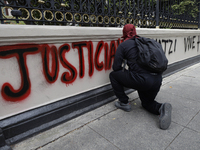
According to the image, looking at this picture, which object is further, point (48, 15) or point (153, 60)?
point (48, 15)

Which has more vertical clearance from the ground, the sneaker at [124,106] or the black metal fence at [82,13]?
the black metal fence at [82,13]

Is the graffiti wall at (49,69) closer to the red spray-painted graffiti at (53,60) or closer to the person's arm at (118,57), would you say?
the red spray-painted graffiti at (53,60)

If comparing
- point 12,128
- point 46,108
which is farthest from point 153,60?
point 12,128

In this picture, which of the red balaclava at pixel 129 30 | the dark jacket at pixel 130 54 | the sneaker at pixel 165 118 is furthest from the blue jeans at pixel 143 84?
the red balaclava at pixel 129 30

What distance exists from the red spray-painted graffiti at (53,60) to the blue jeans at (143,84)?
552mm

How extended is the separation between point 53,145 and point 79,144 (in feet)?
1.16

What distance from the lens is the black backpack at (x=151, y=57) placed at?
219cm

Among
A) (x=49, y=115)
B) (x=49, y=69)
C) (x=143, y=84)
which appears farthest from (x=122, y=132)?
(x=49, y=69)

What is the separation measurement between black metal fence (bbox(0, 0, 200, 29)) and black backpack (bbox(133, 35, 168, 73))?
4.10 feet

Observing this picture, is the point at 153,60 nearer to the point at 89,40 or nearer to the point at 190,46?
the point at 89,40

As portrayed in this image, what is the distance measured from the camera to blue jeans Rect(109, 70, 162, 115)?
232 centimetres

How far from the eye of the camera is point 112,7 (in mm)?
3354

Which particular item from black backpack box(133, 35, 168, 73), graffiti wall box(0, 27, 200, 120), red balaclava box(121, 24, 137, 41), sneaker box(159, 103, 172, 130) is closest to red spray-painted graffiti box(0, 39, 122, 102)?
graffiti wall box(0, 27, 200, 120)

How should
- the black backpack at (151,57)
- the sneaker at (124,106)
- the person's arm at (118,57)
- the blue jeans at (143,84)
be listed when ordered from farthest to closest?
the sneaker at (124,106), the person's arm at (118,57), the blue jeans at (143,84), the black backpack at (151,57)
